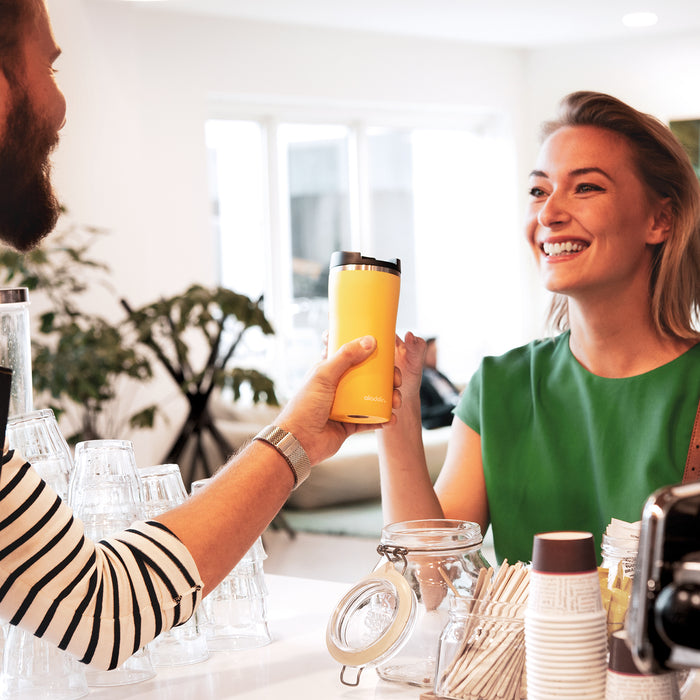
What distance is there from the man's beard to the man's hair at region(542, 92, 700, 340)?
37.5 inches

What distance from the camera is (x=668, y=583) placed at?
61 centimetres

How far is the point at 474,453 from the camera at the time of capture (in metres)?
1.76

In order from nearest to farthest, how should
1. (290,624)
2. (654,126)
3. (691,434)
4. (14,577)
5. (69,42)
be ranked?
1. (14,577)
2. (290,624)
3. (691,434)
4. (654,126)
5. (69,42)

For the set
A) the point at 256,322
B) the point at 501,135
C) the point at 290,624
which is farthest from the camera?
the point at 501,135

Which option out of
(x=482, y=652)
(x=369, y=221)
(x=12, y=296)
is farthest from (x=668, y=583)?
(x=369, y=221)

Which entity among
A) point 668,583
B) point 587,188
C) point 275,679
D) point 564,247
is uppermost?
point 587,188

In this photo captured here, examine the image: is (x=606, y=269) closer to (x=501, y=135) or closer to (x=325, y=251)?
(x=325, y=251)

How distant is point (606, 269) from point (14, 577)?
1.11 m

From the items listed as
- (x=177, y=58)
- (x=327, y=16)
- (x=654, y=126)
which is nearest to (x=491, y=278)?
(x=327, y=16)

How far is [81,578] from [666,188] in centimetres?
124

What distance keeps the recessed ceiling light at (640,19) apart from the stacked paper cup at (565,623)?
6.53 m

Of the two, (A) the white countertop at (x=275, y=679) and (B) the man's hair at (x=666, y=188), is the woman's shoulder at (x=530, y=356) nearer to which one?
(B) the man's hair at (x=666, y=188)

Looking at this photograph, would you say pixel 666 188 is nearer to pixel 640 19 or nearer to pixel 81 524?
pixel 81 524

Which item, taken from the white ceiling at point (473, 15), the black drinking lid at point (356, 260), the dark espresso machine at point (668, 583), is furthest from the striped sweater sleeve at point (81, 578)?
the white ceiling at point (473, 15)
